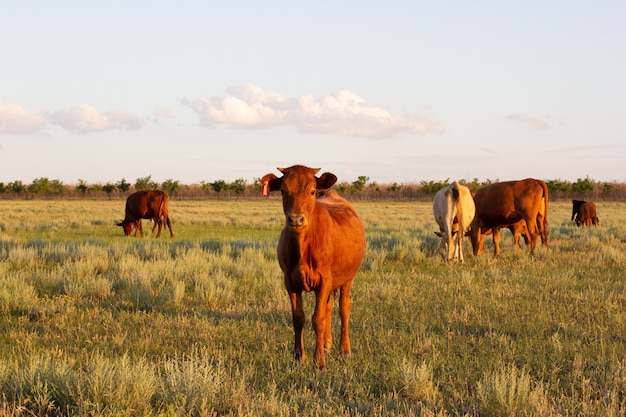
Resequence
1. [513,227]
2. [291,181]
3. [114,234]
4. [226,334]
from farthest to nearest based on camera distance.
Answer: [114,234] < [513,227] < [226,334] < [291,181]

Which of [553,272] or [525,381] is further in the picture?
[553,272]

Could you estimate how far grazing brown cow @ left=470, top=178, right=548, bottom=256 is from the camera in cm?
1642

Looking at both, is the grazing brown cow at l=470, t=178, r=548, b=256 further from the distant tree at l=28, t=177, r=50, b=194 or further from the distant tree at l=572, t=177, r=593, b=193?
the distant tree at l=28, t=177, r=50, b=194

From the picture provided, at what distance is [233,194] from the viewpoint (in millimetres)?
101688

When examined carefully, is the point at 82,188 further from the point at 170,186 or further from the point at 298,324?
the point at 298,324

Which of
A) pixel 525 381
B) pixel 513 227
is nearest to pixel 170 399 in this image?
pixel 525 381

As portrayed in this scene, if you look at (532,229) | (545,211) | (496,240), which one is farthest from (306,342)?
(545,211)

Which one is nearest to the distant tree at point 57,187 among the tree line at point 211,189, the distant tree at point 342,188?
the tree line at point 211,189

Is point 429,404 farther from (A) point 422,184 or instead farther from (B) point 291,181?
(A) point 422,184

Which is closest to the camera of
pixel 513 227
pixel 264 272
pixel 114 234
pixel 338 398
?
pixel 338 398

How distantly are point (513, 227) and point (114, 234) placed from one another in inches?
641

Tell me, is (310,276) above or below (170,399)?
above

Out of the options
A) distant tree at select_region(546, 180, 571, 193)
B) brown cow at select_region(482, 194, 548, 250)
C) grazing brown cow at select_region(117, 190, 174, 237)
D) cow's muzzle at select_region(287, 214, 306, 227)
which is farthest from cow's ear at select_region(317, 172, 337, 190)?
distant tree at select_region(546, 180, 571, 193)

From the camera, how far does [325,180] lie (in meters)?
6.11
